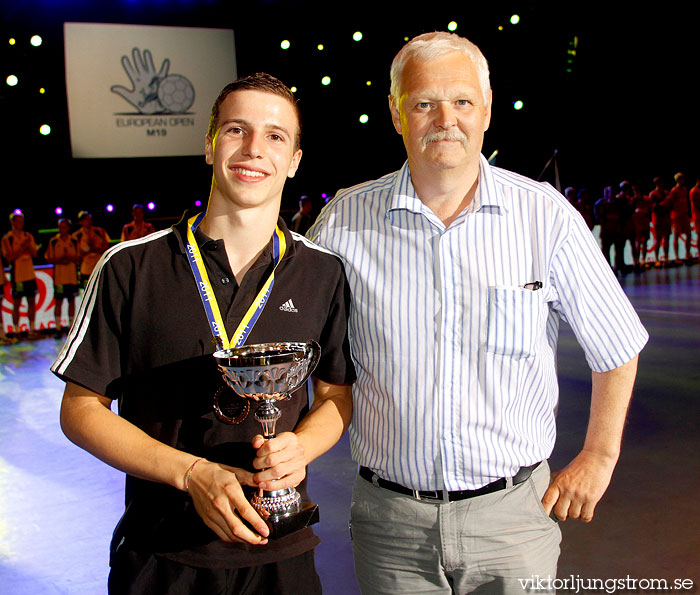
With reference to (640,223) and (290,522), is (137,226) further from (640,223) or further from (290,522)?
(290,522)

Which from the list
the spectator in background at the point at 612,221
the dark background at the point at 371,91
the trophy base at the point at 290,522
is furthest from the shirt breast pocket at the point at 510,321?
the dark background at the point at 371,91

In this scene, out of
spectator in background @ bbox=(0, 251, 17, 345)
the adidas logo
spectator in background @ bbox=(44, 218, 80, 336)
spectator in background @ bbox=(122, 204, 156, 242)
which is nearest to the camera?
the adidas logo

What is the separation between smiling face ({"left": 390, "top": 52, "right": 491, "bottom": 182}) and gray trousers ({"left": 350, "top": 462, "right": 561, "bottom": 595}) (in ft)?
2.78

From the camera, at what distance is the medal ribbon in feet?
5.21

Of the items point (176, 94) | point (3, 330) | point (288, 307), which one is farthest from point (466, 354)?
point (176, 94)

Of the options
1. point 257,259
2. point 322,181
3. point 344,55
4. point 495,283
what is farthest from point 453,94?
point 322,181

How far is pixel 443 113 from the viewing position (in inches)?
70.2

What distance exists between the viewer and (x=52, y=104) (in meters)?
12.8

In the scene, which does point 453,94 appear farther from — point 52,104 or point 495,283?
point 52,104

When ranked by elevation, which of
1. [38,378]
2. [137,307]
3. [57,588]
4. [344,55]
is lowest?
[38,378]

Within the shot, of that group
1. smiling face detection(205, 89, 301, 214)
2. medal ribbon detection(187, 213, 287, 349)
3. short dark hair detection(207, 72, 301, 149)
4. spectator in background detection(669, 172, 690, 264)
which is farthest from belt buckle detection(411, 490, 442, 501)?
spectator in background detection(669, 172, 690, 264)

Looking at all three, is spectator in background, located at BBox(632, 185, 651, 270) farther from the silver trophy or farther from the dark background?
the silver trophy

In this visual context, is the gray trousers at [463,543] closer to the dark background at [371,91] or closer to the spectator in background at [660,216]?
the dark background at [371,91]

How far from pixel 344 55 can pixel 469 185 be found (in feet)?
43.4
